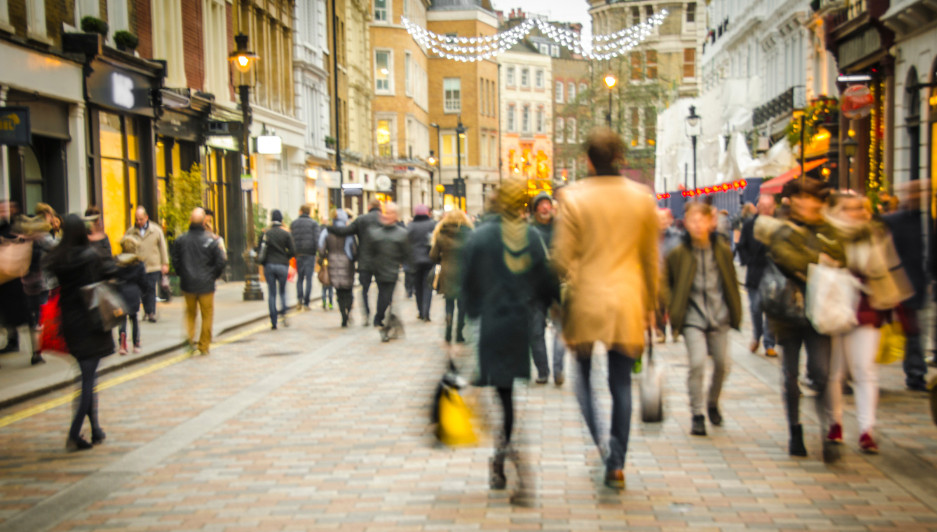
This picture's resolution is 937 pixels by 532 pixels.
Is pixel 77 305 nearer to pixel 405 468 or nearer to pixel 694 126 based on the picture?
pixel 405 468

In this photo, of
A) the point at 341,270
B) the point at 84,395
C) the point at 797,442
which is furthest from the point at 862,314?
the point at 341,270

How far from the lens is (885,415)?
8633 millimetres

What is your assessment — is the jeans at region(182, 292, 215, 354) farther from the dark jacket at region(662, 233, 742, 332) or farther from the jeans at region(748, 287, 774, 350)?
the dark jacket at region(662, 233, 742, 332)

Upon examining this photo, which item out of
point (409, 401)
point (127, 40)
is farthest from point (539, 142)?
point (409, 401)

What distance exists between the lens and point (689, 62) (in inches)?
3125

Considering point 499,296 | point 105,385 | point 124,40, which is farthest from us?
point 124,40

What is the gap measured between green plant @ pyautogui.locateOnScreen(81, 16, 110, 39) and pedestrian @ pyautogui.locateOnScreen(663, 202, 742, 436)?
15.2m

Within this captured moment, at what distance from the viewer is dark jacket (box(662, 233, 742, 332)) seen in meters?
7.81

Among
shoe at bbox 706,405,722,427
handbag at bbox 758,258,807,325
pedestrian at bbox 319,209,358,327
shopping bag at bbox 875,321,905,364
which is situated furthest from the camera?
pedestrian at bbox 319,209,358,327

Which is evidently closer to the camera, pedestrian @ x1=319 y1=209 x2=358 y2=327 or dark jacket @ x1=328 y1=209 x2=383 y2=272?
dark jacket @ x1=328 y1=209 x2=383 y2=272

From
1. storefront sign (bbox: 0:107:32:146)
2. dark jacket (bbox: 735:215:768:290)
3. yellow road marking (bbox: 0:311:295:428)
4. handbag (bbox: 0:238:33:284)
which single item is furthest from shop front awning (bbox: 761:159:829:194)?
handbag (bbox: 0:238:33:284)

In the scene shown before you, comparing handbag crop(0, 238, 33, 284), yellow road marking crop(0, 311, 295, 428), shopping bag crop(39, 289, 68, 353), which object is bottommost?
yellow road marking crop(0, 311, 295, 428)

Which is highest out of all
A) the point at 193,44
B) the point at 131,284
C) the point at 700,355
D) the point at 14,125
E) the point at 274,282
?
the point at 193,44

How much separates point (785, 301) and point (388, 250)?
894 cm
